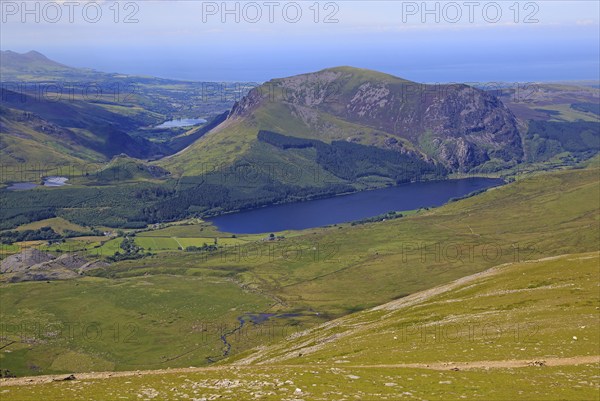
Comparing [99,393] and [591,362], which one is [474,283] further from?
[99,393]

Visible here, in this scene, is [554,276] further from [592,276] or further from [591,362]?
[591,362]

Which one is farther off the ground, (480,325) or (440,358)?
(440,358)

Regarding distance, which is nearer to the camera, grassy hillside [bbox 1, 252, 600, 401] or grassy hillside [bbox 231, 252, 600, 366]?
grassy hillside [bbox 1, 252, 600, 401]

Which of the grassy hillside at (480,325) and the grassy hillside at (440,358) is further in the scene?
the grassy hillside at (480,325)

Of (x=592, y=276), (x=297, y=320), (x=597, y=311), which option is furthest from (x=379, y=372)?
(x=297, y=320)

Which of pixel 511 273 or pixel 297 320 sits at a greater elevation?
pixel 511 273

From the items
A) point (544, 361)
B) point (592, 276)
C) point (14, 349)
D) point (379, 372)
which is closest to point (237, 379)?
point (379, 372)

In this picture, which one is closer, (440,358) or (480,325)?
(440,358)

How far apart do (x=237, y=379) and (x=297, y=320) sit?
475 ft

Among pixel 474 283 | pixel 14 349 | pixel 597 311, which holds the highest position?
pixel 597 311

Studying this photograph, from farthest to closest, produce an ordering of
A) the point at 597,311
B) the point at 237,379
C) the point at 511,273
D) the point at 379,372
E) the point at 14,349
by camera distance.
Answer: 1. the point at 14,349
2. the point at 511,273
3. the point at 597,311
4. the point at 379,372
5. the point at 237,379

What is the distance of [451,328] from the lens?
96125 millimetres

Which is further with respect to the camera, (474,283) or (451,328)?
(474,283)

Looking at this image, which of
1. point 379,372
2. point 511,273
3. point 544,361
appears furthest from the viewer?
point 511,273
